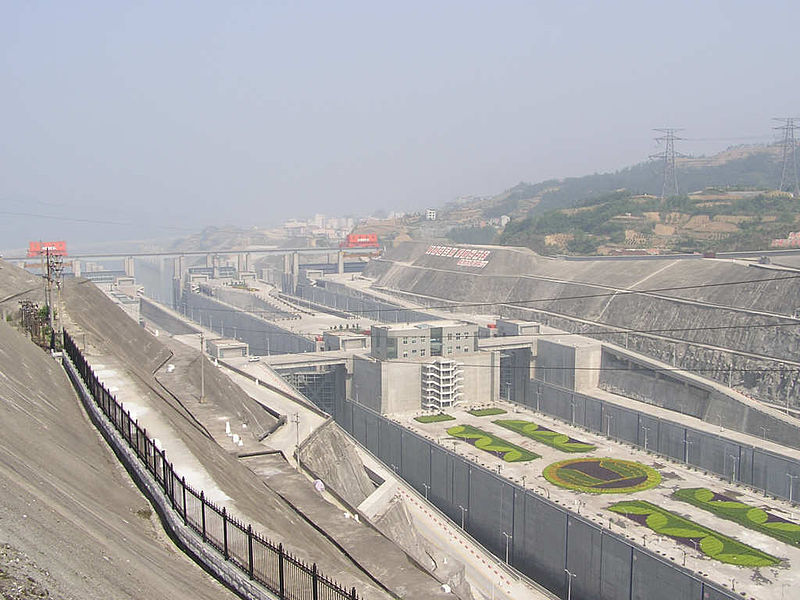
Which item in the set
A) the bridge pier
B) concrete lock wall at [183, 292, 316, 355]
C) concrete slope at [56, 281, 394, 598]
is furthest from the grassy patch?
the bridge pier

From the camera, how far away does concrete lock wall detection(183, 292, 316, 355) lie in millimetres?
66188

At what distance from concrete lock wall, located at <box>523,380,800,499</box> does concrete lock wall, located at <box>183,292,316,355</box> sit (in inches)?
794

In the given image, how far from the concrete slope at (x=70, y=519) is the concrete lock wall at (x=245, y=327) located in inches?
1880

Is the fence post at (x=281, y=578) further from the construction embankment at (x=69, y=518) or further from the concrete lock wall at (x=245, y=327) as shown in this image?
the concrete lock wall at (x=245, y=327)

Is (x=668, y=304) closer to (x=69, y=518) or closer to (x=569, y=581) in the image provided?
(x=569, y=581)

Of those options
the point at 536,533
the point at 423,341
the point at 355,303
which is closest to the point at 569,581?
the point at 536,533

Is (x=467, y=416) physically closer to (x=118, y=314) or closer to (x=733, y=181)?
(x=118, y=314)

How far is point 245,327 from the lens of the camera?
258 feet

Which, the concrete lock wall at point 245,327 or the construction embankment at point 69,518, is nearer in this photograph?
the construction embankment at point 69,518

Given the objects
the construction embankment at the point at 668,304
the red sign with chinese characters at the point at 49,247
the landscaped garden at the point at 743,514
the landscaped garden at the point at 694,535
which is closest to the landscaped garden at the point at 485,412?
the construction embankment at the point at 668,304

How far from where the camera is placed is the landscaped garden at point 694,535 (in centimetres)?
2789

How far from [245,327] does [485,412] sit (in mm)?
36273

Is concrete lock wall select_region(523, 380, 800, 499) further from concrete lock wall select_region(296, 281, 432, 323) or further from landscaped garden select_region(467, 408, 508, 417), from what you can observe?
concrete lock wall select_region(296, 281, 432, 323)

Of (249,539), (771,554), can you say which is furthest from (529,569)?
(249,539)
